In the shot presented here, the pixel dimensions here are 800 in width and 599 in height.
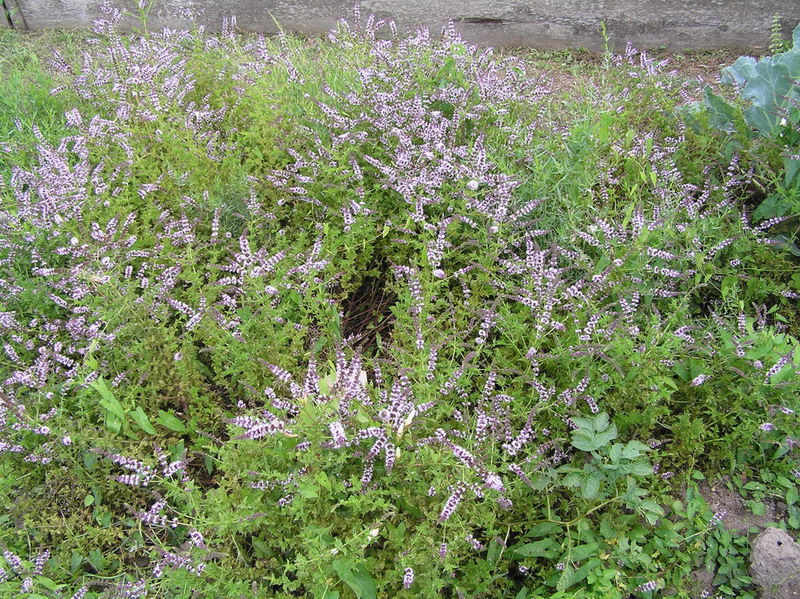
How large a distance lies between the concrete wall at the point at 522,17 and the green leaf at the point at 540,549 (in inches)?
200

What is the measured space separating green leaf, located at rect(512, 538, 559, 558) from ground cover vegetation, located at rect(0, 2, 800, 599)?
1cm

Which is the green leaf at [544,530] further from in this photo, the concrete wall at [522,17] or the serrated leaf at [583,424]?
the concrete wall at [522,17]

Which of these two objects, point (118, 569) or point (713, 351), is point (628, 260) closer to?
point (713, 351)

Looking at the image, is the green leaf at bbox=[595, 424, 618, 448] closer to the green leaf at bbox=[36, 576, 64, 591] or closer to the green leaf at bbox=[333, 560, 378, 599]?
the green leaf at bbox=[333, 560, 378, 599]

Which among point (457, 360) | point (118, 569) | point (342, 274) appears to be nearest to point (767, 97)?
point (457, 360)

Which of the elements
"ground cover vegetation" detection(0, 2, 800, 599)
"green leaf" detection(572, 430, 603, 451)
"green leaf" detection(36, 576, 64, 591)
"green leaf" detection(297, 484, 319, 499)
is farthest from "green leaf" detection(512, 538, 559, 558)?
"green leaf" detection(36, 576, 64, 591)

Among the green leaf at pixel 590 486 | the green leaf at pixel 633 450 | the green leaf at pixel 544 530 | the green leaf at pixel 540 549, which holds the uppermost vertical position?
the green leaf at pixel 633 450

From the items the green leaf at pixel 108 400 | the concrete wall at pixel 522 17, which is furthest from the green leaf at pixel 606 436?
the concrete wall at pixel 522 17

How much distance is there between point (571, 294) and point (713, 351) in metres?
0.69

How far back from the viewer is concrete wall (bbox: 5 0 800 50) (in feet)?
18.2

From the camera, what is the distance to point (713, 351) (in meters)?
2.62

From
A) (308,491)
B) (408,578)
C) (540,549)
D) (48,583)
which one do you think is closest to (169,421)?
(48,583)

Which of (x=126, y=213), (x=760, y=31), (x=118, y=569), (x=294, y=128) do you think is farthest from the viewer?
(x=760, y=31)

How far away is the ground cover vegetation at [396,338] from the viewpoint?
2.13 metres
